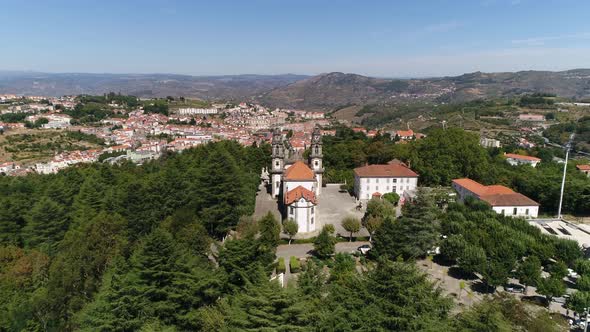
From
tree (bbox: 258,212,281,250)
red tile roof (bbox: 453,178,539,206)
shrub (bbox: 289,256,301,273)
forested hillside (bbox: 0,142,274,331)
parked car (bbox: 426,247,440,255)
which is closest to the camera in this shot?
forested hillside (bbox: 0,142,274,331)

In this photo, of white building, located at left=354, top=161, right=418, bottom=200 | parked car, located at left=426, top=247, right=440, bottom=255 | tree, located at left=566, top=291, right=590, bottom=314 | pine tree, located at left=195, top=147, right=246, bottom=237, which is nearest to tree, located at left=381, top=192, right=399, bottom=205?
white building, located at left=354, top=161, right=418, bottom=200

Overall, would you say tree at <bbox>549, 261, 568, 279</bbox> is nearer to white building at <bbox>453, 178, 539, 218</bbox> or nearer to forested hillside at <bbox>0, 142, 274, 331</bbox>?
white building at <bbox>453, 178, 539, 218</bbox>

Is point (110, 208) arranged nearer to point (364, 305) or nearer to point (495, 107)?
point (364, 305)

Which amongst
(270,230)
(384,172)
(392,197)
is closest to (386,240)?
(270,230)

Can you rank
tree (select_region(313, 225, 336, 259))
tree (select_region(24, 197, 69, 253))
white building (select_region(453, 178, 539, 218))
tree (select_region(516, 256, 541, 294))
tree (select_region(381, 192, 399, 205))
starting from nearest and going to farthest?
tree (select_region(516, 256, 541, 294)) < tree (select_region(313, 225, 336, 259)) < tree (select_region(24, 197, 69, 253)) < white building (select_region(453, 178, 539, 218)) < tree (select_region(381, 192, 399, 205))

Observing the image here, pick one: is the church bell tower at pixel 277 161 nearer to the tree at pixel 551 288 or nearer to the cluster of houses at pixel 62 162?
the tree at pixel 551 288
